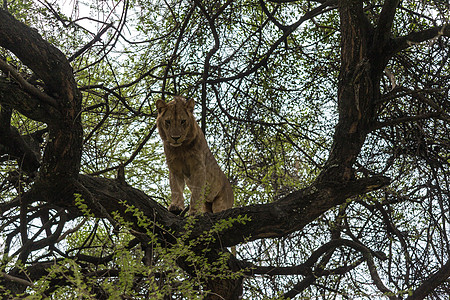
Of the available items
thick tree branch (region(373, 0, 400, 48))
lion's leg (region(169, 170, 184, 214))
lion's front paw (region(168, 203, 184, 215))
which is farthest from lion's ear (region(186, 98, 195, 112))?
thick tree branch (region(373, 0, 400, 48))

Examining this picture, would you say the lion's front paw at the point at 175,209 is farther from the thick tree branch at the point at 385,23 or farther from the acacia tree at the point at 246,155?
the thick tree branch at the point at 385,23

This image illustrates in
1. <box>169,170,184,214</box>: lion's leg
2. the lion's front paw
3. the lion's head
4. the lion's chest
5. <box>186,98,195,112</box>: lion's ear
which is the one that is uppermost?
<box>186,98,195,112</box>: lion's ear

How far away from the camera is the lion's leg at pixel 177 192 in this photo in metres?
5.29

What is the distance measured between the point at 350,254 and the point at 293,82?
88.8 inches

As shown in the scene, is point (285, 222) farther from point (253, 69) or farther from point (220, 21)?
point (220, 21)

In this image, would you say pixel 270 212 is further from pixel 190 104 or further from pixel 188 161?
pixel 190 104

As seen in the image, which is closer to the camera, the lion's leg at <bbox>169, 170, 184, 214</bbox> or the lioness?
the lioness

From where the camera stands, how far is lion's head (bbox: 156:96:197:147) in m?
5.09

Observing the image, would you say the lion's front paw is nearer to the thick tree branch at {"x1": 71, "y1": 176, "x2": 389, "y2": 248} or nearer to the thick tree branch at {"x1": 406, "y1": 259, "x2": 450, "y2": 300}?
the thick tree branch at {"x1": 71, "y1": 176, "x2": 389, "y2": 248}

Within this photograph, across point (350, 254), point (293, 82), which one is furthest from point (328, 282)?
point (293, 82)

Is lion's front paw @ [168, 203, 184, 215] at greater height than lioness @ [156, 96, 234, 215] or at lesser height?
lesser

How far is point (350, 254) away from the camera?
21.2 ft

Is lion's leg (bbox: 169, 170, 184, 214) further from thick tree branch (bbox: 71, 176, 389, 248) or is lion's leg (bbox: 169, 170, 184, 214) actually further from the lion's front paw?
thick tree branch (bbox: 71, 176, 389, 248)

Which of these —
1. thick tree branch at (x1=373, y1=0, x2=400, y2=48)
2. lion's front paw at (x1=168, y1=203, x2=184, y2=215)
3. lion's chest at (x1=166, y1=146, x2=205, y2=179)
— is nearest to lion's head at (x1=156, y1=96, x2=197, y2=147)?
lion's chest at (x1=166, y1=146, x2=205, y2=179)
